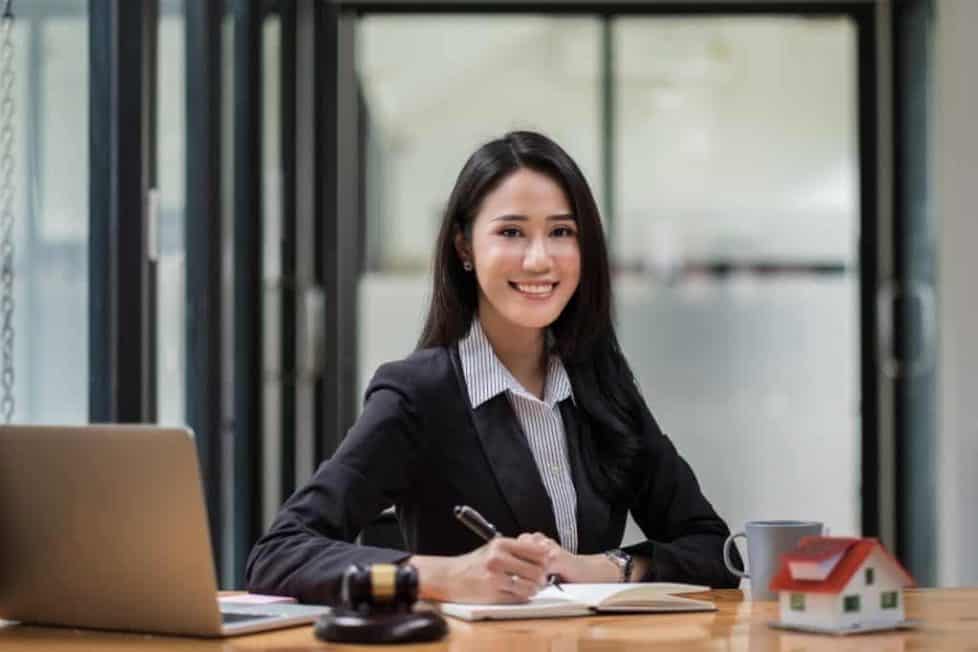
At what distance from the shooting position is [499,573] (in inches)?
69.4

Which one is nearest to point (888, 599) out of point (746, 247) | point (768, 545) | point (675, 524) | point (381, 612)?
point (768, 545)

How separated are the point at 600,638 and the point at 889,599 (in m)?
0.30

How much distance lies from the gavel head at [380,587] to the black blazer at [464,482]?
548 mm

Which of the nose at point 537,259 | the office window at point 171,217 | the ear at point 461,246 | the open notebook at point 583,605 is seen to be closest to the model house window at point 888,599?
the open notebook at point 583,605

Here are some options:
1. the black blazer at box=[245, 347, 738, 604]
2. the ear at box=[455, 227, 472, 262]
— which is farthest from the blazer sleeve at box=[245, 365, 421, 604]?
the ear at box=[455, 227, 472, 262]

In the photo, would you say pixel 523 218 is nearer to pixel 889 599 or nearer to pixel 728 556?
pixel 728 556

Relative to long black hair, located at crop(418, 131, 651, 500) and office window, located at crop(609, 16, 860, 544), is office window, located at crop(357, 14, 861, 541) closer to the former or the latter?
office window, located at crop(609, 16, 860, 544)

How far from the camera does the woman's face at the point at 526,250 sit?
2254 mm

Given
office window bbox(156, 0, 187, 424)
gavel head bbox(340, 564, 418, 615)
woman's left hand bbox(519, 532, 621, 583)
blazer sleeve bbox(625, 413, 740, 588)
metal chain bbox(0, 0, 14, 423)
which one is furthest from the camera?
office window bbox(156, 0, 187, 424)

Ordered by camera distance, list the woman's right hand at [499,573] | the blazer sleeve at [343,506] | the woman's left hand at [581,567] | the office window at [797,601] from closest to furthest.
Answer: the office window at [797,601]
the woman's right hand at [499,573]
the blazer sleeve at [343,506]
the woman's left hand at [581,567]

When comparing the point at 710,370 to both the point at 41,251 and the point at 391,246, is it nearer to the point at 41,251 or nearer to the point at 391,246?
the point at 391,246

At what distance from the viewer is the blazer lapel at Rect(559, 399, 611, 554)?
7.42ft

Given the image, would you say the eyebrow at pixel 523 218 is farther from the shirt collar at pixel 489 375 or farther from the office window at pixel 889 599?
the office window at pixel 889 599

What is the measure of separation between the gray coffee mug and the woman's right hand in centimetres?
28
